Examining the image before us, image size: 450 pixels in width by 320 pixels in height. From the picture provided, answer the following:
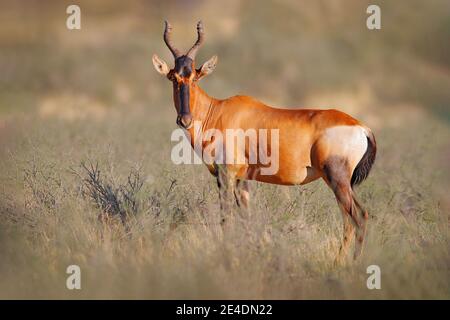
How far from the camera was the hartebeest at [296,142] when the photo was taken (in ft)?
26.1

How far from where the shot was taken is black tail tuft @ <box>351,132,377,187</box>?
8.09 metres

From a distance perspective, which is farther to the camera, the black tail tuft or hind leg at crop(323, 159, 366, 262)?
the black tail tuft

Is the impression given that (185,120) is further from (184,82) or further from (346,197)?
(346,197)

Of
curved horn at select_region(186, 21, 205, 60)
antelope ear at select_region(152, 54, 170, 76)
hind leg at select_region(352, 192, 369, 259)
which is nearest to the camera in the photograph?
hind leg at select_region(352, 192, 369, 259)

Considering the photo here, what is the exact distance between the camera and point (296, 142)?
27.0ft

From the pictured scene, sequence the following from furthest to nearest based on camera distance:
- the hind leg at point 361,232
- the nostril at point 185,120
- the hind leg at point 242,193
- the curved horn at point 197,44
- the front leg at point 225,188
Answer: the curved horn at point 197,44 < the hind leg at point 242,193 < the nostril at point 185,120 < the front leg at point 225,188 < the hind leg at point 361,232

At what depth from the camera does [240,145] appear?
8.39 metres

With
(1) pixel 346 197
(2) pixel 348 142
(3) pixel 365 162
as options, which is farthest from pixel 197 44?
(1) pixel 346 197

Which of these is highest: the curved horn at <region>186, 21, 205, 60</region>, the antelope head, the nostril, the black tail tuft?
the curved horn at <region>186, 21, 205, 60</region>

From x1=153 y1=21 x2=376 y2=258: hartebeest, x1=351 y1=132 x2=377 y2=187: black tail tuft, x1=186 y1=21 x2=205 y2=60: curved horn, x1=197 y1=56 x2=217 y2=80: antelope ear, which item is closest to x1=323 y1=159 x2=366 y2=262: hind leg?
x1=153 y1=21 x2=376 y2=258: hartebeest

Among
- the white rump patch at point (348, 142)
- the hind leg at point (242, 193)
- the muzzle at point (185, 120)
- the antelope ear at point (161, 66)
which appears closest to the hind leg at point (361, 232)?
the white rump patch at point (348, 142)

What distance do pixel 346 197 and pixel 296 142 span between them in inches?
34.1

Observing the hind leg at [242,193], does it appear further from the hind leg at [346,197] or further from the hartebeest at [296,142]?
the hind leg at [346,197]

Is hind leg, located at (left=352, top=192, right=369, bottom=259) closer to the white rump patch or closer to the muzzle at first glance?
the white rump patch
